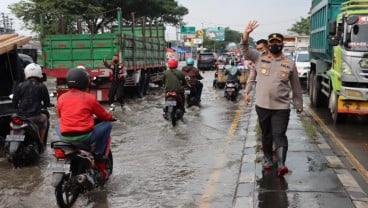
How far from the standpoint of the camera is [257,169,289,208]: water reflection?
5.45 metres

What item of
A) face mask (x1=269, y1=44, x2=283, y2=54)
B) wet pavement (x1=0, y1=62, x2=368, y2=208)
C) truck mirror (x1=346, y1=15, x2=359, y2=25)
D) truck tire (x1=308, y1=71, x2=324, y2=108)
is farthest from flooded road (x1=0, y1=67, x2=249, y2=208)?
truck tire (x1=308, y1=71, x2=324, y2=108)

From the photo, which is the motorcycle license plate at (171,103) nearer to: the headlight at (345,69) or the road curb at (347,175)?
the road curb at (347,175)

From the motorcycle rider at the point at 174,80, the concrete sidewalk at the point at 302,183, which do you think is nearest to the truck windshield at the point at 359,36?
the concrete sidewalk at the point at 302,183

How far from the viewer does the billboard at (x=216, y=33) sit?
103 meters

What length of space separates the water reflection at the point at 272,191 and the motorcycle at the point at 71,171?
1.88 meters

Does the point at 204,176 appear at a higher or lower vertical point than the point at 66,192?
lower

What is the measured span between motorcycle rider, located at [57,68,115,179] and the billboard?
322 feet

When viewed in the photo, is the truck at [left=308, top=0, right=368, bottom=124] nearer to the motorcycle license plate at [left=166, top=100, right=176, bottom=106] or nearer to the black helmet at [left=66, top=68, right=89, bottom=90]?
the motorcycle license plate at [left=166, top=100, right=176, bottom=106]

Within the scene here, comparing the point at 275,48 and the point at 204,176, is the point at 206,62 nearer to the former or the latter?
the point at 204,176

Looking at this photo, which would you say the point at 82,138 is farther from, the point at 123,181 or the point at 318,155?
the point at 318,155

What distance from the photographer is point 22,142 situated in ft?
24.7

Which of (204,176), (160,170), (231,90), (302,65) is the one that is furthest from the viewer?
(302,65)

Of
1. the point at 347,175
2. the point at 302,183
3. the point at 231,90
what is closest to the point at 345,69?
the point at 347,175

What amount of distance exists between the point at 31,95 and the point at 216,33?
97.7 metres
